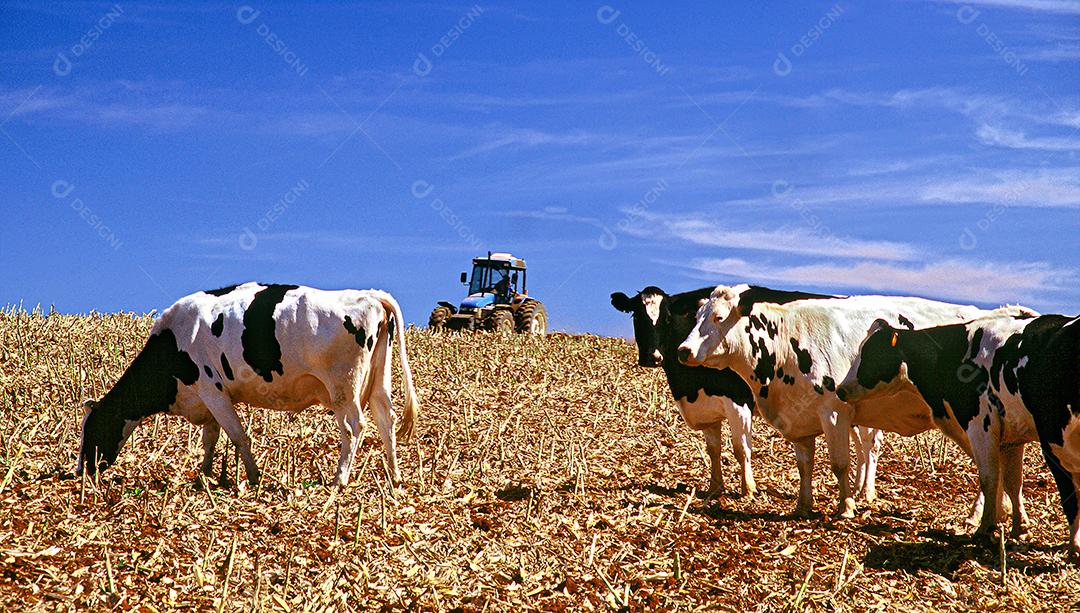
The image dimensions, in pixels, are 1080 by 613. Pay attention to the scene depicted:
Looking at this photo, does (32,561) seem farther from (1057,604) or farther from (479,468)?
(1057,604)

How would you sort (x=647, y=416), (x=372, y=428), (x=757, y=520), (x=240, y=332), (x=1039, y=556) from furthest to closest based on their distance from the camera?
(x=647, y=416) < (x=372, y=428) < (x=240, y=332) < (x=757, y=520) < (x=1039, y=556)

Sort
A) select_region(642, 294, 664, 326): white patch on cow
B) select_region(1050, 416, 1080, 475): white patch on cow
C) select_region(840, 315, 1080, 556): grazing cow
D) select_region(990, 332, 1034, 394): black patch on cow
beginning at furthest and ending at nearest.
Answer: select_region(642, 294, 664, 326): white patch on cow → select_region(990, 332, 1034, 394): black patch on cow → select_region(840, 315, 1080, 556): grazing cow → select_region(1050, 416, 1080, 475): white patch on cow

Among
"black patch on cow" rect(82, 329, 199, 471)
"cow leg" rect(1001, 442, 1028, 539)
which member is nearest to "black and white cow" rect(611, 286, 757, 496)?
"cow leg" rect(1001, 442, 1028, 539)

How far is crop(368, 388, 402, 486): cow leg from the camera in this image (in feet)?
33.8

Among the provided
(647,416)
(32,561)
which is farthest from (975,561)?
(32,561)

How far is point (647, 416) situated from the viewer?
14977 millimetres

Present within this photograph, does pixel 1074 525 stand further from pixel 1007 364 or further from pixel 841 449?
pixel 841 449

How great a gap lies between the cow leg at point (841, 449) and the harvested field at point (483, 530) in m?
0.21

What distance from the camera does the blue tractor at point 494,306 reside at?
89.1 feet

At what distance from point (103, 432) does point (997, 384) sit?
9.16m

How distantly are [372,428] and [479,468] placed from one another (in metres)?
2.58

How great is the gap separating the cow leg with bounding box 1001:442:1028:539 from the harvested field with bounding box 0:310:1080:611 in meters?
0.30

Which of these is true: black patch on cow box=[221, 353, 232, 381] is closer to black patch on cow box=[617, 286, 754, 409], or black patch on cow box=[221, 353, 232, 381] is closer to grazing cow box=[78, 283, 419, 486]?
grazing cow box=[78, 283, 419, 486]

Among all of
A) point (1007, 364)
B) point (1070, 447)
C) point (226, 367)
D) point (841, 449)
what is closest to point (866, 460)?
point (841, 449)
